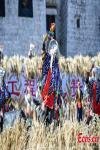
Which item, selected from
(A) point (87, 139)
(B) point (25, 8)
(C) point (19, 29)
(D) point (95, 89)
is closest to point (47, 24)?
(B) point (25, 8)

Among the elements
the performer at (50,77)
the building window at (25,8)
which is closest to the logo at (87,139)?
the performer at (50,77)

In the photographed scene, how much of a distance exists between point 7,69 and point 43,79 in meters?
5.16

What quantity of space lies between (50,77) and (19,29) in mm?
14314

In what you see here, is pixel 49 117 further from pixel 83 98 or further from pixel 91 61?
pixel 91 61

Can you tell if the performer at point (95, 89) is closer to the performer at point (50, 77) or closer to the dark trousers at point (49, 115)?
the performer at point (50, 77)

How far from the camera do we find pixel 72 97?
15.7 metres

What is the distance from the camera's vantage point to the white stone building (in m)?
24.4

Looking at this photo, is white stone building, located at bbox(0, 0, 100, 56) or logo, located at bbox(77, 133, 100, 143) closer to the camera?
logo, located at bbox(77, 133, 100, 143)

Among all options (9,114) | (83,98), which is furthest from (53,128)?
(83,98)

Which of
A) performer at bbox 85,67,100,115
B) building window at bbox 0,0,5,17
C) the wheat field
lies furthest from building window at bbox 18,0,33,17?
the wheat field

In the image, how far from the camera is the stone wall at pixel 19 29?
24234 mm

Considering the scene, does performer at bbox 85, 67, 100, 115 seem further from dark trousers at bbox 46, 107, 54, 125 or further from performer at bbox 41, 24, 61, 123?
dark trousers at bbox 46, 107, 54, 125

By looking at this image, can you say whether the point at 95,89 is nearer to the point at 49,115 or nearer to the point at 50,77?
the point at 50,77

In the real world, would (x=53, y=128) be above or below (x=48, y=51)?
below
